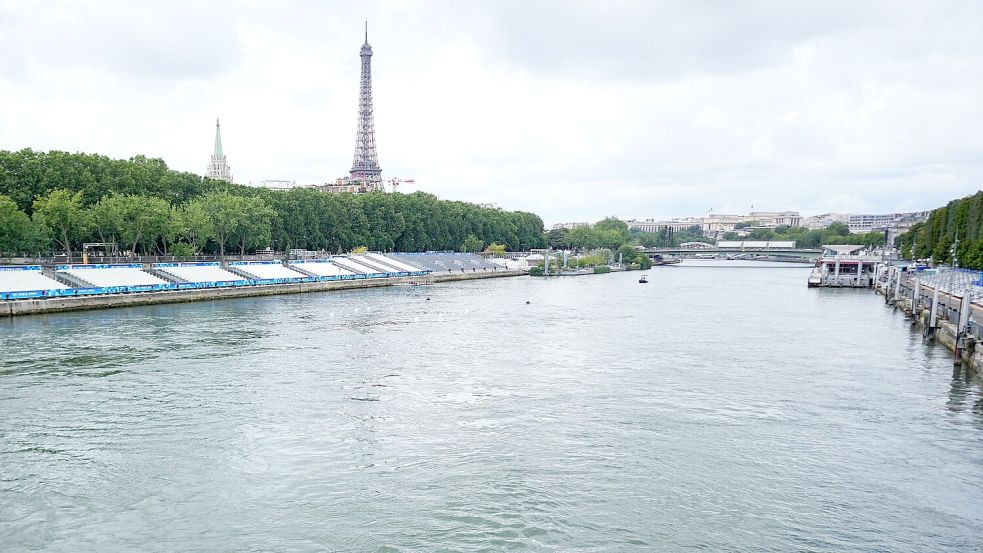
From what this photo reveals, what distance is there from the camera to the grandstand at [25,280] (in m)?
35.9

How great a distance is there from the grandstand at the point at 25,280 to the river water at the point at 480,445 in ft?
34.7

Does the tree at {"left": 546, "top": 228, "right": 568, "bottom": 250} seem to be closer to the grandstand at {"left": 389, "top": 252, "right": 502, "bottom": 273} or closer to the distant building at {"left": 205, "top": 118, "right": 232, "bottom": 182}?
the grandstand at {"left": 389, "top": 252, "right": 502, "bottom": 273}

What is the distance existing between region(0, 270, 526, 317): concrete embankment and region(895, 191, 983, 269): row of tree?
46589 millimetres

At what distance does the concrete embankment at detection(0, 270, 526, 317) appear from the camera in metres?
34.4

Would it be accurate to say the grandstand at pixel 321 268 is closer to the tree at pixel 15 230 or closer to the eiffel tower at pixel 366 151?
the tree at pixel 15 230

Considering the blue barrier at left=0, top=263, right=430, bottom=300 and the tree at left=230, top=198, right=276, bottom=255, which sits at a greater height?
the tree at left=230, top=198, right=276, bottom=255

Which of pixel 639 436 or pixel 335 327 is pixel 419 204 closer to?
pixel 335 327

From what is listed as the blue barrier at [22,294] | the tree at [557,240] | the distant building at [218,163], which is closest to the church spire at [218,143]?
the distant building at [218,163]

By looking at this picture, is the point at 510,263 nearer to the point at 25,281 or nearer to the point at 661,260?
the point at 661,260

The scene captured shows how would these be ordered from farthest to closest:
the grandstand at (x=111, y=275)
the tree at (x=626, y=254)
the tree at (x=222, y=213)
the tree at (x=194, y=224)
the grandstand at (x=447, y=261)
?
the tree at (x=626, y=254), the grandstand at (x=447, y=261), the tree at (x=222, y=213), the tree at (x=194, y=224), the grandstand at (x=111, y=275)

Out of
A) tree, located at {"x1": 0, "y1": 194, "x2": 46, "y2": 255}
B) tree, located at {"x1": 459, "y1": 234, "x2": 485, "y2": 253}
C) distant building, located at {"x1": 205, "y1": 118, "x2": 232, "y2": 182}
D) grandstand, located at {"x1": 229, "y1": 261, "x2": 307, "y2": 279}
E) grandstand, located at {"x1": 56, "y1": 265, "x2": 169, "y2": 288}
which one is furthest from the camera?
distant building, located at {"x1": 205, "y1": 118, "x2": 232, "y2": 182}

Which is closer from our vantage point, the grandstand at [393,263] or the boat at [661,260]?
the grandstand at [393,263]

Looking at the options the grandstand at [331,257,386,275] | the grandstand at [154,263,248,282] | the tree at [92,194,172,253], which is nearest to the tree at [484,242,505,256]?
the grandstand at [331,257,386,275]

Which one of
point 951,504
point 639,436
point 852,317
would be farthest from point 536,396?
point 852,317
